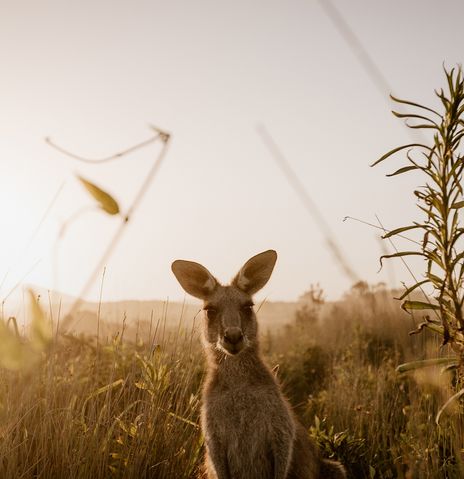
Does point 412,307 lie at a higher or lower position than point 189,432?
higher

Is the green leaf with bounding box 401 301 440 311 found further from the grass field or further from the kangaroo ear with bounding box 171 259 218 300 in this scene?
the kangaroo ear with bounding box 171 259 218 300

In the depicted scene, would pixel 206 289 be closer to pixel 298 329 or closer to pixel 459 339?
pixel 459 339

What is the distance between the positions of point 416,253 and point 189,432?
2716 mm

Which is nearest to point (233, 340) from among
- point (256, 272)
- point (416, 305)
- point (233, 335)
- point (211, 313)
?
point (233, 335)

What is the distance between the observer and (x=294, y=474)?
4117mm

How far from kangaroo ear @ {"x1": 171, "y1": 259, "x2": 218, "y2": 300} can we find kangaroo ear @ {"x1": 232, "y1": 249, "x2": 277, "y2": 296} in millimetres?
239

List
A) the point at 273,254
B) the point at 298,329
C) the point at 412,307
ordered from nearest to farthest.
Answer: the point at 412,307 < the point at 273,254 < the point at 298,329

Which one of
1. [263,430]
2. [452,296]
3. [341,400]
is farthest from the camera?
[341,400]

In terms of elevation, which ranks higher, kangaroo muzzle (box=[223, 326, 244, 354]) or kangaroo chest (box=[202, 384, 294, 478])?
kangaroo muzzle (box=[223, 326, 244, 354])

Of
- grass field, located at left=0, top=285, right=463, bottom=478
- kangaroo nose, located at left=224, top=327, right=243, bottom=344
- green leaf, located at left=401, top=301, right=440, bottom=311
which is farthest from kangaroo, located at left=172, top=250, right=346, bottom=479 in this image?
green leaf, located at left=401, top=301, right=440, bottom=311

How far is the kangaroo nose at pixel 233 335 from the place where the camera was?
4.00 m

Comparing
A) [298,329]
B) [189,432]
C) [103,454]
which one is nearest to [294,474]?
[189,432]

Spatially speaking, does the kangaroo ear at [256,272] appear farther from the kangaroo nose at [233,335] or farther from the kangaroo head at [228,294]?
the kangaroo nose at [233,335]

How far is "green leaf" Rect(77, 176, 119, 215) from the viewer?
1.08m
